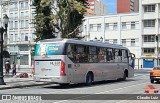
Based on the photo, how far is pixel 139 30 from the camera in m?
78.9

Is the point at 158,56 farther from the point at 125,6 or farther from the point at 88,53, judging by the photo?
the point at 88,53

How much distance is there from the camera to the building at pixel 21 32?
332 ft

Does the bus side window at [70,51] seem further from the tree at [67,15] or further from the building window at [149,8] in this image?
the building window at [149,8]

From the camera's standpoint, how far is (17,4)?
351 feet

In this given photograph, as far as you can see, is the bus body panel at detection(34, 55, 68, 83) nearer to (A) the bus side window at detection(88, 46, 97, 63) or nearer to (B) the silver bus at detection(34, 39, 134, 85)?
(B) the silver bus at detection(34, 39, 134, 85)

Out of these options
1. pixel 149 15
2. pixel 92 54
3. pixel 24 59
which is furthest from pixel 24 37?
pixel 92 54

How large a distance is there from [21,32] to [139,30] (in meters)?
41.8

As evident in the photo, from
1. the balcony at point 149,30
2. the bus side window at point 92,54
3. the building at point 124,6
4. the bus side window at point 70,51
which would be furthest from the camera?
the building at point 124,6

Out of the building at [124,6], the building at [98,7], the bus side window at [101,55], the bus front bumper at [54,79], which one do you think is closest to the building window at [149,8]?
the building at [124,6]

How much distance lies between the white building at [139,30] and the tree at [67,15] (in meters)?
42.0

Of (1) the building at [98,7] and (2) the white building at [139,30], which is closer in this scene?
(2) the white building at [139,30]

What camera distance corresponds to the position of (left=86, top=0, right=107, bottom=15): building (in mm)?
123750

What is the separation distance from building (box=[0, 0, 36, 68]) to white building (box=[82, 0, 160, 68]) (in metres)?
26.1

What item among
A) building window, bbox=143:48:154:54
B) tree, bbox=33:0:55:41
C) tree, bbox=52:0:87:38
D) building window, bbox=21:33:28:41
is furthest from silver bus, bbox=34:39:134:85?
building window, bbox=21:33:28:41
